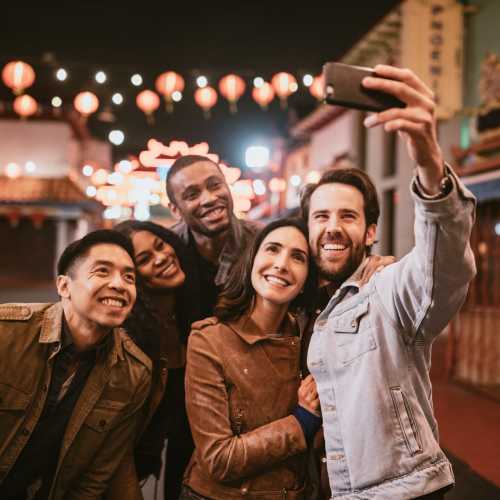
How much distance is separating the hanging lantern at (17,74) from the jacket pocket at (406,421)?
12.9 m

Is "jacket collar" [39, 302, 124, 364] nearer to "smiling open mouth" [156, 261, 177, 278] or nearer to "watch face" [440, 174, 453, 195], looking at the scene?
"smiling open mouth" [156, 261, 177, 278]

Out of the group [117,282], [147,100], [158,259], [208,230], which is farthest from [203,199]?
[147,100]

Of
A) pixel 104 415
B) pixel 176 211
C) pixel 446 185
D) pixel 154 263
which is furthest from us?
pixel 176 211

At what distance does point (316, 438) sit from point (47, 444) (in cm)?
147

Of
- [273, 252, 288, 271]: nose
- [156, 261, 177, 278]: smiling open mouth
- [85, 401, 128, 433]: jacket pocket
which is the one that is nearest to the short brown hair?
[273, 252, 288, 271]: nose

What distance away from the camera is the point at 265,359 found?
2691mm

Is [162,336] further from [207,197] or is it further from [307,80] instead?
[307,80]

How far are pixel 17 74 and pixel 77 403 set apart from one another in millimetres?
11732

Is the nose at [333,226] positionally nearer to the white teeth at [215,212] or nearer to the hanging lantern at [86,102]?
the white teeth at [215,212]

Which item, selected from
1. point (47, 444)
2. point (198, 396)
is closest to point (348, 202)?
point (198, 396)

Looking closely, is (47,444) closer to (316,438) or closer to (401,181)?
(316,438)

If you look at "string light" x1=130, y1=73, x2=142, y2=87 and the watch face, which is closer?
the watch face

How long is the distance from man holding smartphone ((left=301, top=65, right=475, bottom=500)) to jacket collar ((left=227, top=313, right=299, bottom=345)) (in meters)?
0.39

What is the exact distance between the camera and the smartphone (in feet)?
5.26
